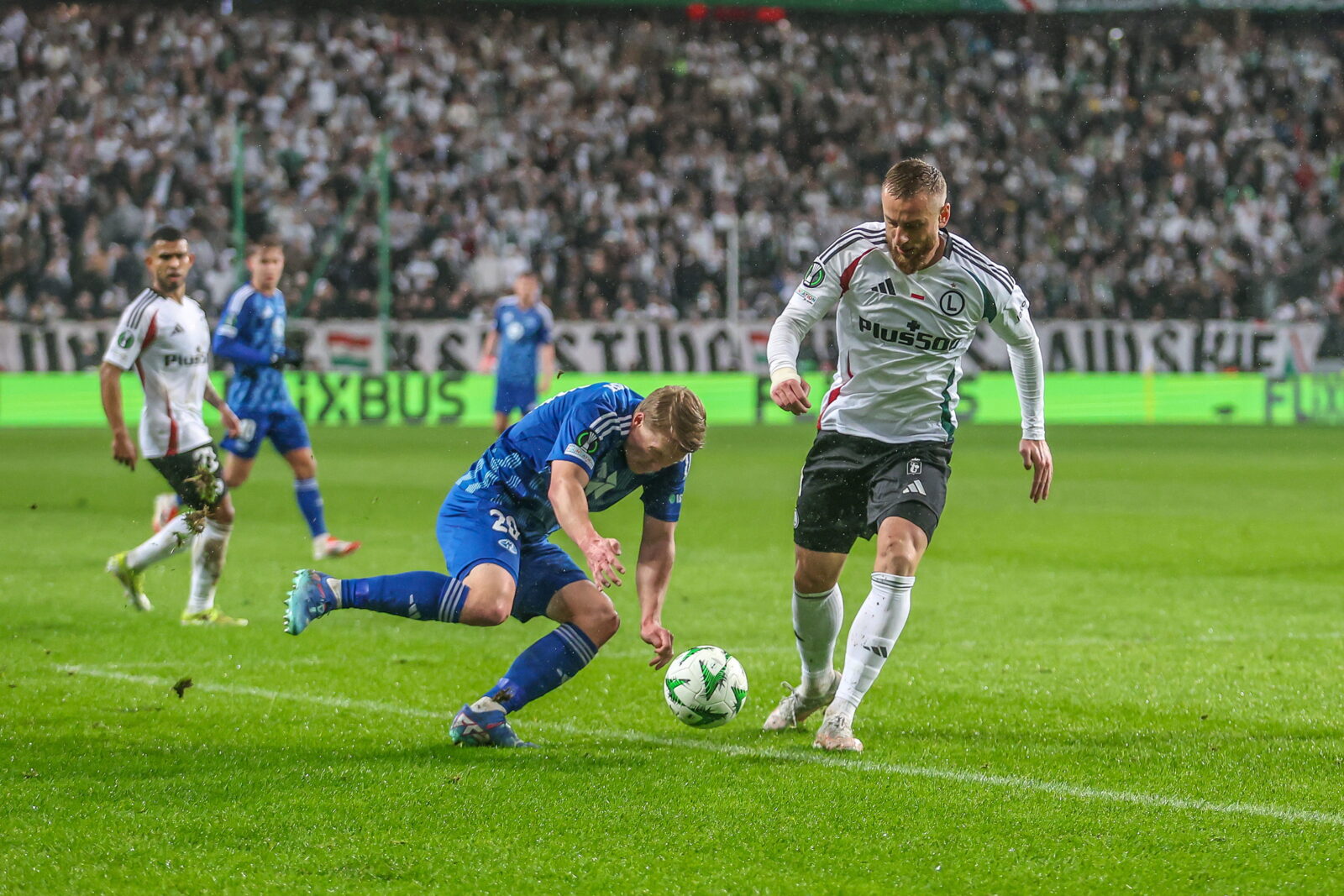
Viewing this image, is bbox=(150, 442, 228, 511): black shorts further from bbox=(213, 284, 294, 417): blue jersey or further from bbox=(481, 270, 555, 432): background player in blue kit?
bbox=(481, 270, 555, 432): background player in blue kit

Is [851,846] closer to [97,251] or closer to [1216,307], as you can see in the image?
[97,251]

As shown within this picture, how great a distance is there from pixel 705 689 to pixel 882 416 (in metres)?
1.22

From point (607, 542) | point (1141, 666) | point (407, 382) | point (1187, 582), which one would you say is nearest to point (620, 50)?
point (407, 382)

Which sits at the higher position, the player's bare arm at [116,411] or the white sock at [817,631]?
the player's bare arm at [116,411]

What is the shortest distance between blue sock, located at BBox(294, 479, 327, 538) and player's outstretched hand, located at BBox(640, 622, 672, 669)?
6184 mm

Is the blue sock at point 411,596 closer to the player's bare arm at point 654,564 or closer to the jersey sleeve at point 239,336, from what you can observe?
the player's bare arm at point 654,564

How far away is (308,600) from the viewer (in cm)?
529

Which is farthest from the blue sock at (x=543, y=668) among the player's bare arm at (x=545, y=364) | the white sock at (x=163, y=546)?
the player's bare arm at (x=545, y=364)

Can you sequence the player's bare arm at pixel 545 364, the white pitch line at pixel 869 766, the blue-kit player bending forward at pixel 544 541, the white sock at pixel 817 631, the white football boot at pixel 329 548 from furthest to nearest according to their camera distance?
the player's bare arm at pixel 545 364 < the white football boot at pixel 329 548 < the white sock at pixel 817 631 < the blue-kit player bending forward at pixel 544 541 < the white pitch line at pixel 869 766

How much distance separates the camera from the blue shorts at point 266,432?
34.8 ft

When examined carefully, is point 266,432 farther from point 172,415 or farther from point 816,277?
point 816,277

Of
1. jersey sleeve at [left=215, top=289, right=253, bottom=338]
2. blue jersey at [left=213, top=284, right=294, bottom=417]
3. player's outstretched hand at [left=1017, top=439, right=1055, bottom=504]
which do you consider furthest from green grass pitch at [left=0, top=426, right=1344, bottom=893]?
jersey sleeve at [left=215, top=289, right=253, bottom=338]

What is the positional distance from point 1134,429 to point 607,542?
20362 millimetres

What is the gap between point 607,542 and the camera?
4.68 metres
